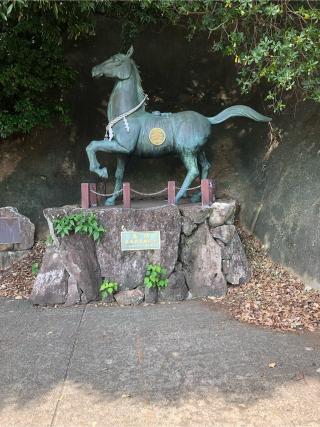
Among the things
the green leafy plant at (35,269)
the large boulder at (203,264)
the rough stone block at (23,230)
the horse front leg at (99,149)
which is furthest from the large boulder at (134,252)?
the rough stone block at (23,230)

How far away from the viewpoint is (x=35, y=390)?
3.06 meters

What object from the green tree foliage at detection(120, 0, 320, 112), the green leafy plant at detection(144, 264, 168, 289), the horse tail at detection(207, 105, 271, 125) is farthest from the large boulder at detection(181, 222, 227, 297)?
the green tree foliage at detection(120, 0, 320, 112)

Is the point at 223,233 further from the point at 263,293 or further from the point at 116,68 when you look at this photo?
the point at 116,68

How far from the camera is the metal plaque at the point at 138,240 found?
5156mm

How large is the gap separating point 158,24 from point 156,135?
360cm

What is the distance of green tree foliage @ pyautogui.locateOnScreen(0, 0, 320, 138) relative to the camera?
404 centimetres

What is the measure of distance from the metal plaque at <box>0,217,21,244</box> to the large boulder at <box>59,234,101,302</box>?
201 centimetres

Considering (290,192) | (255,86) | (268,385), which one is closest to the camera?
(268,385)

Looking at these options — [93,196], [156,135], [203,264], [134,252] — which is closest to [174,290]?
[203,264]

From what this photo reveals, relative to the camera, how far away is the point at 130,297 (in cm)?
512

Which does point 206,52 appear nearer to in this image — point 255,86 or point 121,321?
point 255,86

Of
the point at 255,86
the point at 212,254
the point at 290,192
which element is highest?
the point at 255,86

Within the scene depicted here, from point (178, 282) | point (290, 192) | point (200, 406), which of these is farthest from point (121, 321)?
point (290, 192)

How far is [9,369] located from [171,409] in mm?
1565
